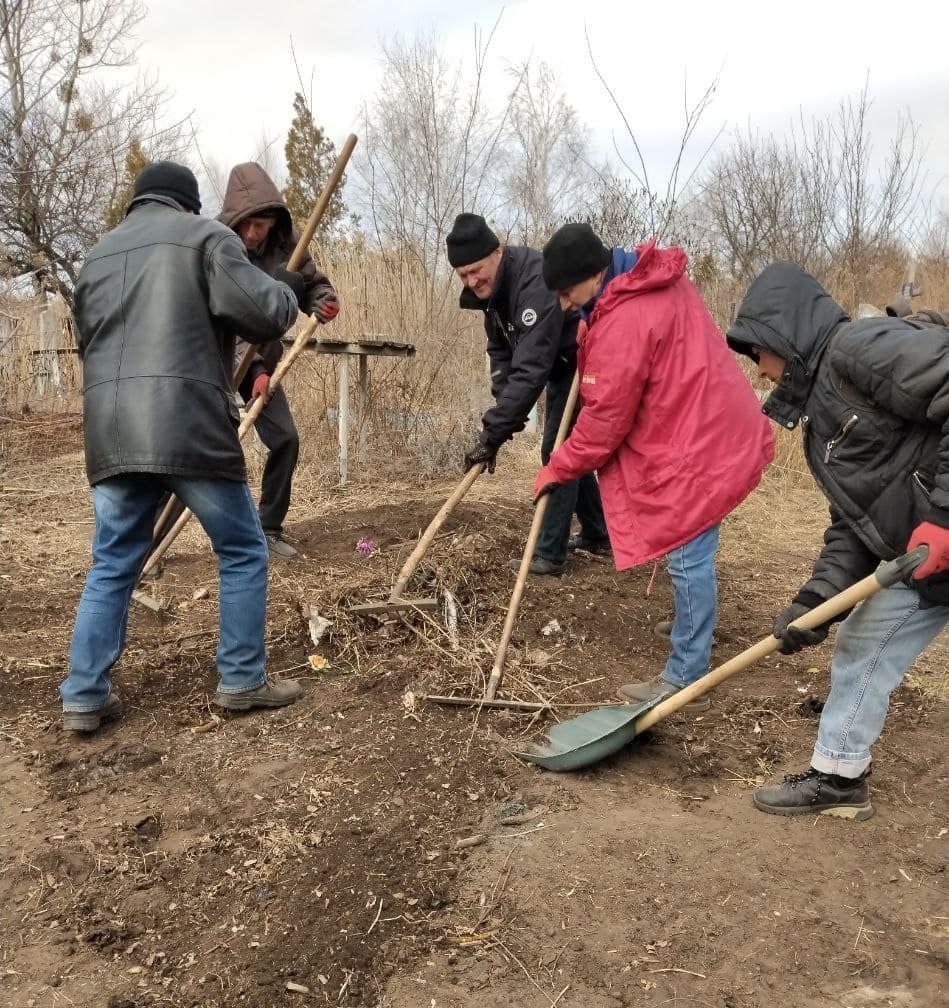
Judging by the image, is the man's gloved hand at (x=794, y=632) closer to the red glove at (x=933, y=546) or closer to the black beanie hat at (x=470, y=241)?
the red glove at (x=933, y=546)

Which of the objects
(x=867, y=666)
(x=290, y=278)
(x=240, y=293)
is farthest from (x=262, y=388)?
(x=867, y=666)

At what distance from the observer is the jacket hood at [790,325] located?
8.06 feet

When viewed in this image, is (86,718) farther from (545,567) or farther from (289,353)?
(545,567)

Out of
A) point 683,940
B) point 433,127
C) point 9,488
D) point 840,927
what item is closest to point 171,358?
point 683,940

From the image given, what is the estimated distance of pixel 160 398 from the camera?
2.94 metres

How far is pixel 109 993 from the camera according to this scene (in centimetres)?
202

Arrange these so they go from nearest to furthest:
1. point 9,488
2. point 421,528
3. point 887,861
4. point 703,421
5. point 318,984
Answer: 1. point 318,984
2. point 887,861
3. point 703,421
4. point 421,528
5. point 9,488

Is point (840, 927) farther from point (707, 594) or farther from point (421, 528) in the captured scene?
point (421, 528)

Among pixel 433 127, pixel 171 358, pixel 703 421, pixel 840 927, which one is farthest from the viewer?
pixel 433 127

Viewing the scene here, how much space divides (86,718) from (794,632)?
2451 millimetres

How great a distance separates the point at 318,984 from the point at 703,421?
224cm

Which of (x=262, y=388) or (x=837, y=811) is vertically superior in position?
(x=262, y=388)

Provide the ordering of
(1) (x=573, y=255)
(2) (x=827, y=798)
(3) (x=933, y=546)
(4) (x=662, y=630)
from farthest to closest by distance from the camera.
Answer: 1. (4) (x=662, y=630)
2. (1) (x=573, y=255)
3. (2) (x=827, y=798)
4. (3) (x=933, y=546)

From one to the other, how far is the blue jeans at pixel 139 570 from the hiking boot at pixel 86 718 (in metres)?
0.02
